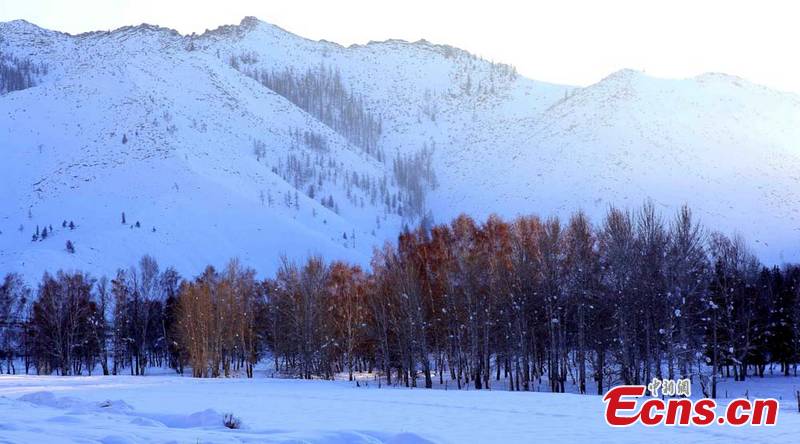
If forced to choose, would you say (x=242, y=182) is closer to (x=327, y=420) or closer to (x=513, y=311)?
(x=513, y=311)

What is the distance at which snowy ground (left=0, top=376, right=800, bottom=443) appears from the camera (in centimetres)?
1459

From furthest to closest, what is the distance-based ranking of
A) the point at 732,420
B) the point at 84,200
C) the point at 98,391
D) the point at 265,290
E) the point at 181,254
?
1. the point at 84,200
2. the point at 181,254
3. the point at 265,290
4. the point at 98,391
5. the point at 732,420

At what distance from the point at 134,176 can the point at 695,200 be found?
12467 cm

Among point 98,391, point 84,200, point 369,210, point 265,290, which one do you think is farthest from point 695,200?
point 98,391

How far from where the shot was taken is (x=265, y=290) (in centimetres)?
7619

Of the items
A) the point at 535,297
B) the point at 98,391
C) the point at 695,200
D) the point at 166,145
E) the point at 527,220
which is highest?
the point at 166,145

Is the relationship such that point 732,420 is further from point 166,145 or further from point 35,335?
point 166,145

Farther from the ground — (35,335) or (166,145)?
(166,145)

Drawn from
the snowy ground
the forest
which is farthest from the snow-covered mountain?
the snowy ground

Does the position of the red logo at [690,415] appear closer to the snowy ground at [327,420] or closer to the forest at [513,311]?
the snowy ground at [327,420]

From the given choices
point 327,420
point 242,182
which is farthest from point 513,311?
point 242,182

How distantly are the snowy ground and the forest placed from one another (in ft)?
44.1

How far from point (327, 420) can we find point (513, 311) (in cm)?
2656

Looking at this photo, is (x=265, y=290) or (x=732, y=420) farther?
(x=265, y=290)
